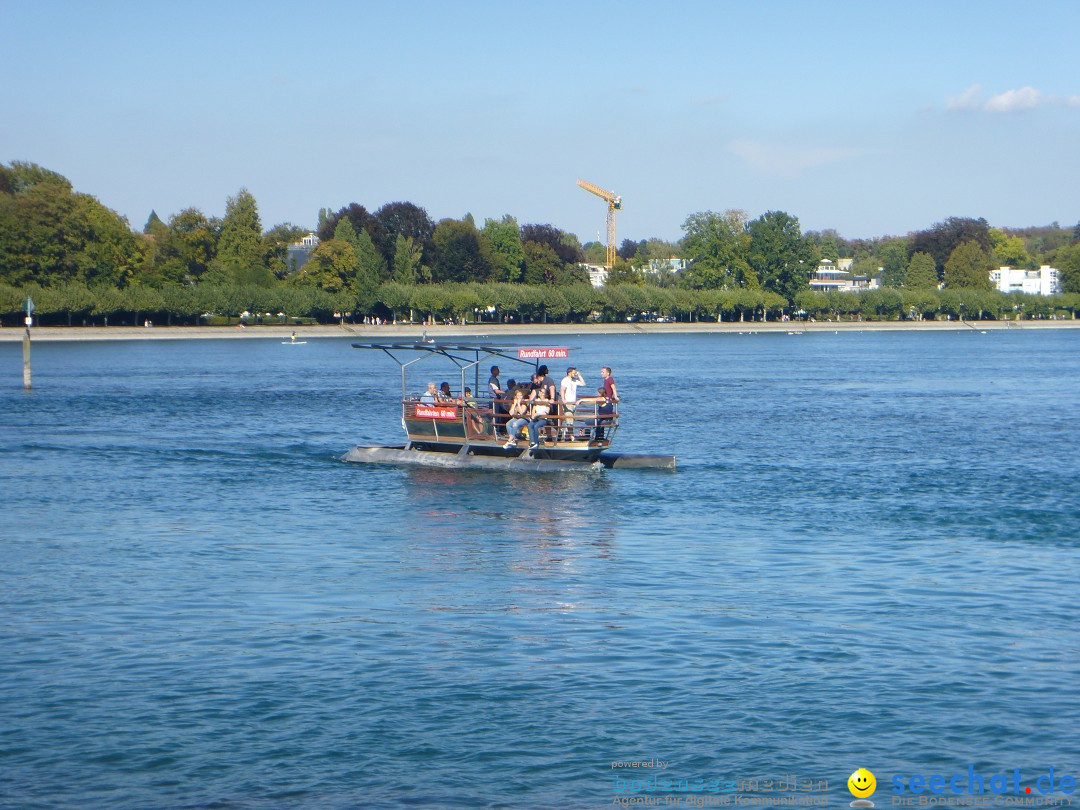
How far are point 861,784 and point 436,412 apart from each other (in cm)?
2550

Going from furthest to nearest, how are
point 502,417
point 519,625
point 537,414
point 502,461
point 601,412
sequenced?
point 502,417
point 502,461
point 537,414
point 601,412
point 519,625

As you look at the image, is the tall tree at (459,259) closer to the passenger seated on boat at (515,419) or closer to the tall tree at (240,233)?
the tall tree at (240,233)

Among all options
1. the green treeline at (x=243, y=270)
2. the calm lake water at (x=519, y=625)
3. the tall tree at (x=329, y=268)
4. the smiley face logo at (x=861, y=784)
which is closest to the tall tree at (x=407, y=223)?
the green treeline at (x=243, y=270)

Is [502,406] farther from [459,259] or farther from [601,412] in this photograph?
[459,259]

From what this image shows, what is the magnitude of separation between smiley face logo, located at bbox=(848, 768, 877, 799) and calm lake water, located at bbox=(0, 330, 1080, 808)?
0.46 ft

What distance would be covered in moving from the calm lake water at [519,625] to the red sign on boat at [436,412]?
2082mm

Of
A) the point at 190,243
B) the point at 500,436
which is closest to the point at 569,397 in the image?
the point at 500,436

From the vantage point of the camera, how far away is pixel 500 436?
37.1 m

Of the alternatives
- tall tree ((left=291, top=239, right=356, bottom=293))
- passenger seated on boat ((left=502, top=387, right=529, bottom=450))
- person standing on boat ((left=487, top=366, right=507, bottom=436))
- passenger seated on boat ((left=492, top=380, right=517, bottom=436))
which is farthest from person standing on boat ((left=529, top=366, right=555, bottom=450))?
tall tree ((left=291, top=239, right=356, bottom=293))

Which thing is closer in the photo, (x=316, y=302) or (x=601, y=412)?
(x=601, y=412)

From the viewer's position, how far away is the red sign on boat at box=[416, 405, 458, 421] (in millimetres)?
37812

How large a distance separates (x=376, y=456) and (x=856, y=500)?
1442 cm

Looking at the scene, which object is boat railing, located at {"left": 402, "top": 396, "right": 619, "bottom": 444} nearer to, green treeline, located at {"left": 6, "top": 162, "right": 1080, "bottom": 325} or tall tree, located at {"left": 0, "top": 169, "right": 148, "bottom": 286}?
green treeline, located at {"left": 6, "top": 162, "right": 1080, "bottom": 325}

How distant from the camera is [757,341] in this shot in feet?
604
